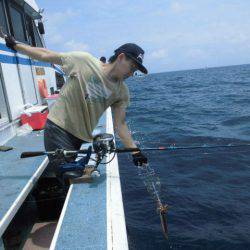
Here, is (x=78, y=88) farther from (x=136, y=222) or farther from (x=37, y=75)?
(x=37, y=75)

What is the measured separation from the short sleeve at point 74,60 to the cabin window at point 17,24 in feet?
14.6

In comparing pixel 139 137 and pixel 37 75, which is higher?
pixel 37 75

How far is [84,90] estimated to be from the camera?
3.42 meters

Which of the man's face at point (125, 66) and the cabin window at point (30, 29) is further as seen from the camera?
the cabin window at point (30, 29)

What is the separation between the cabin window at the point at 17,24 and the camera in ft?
24.1

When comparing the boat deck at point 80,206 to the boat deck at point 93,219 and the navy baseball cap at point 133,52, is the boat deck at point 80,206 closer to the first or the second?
the boat deck at point 93,219

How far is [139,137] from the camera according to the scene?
12.1 metres

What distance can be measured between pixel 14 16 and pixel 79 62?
486 centimetres

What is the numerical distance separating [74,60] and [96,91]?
0.36 m

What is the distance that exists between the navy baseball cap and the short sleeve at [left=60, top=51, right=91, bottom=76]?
33cm

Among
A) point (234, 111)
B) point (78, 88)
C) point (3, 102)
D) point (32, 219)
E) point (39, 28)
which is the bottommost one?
point (234, 111)

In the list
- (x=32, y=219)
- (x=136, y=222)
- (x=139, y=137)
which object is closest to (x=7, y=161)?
(x=32, y=219)

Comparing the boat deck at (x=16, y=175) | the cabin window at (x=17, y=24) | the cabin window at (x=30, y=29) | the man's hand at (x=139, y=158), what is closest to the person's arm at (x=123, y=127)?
the man's hand at (x=139, y=158)

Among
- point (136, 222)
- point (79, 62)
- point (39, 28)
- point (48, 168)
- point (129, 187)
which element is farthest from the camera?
point (39, 28)
